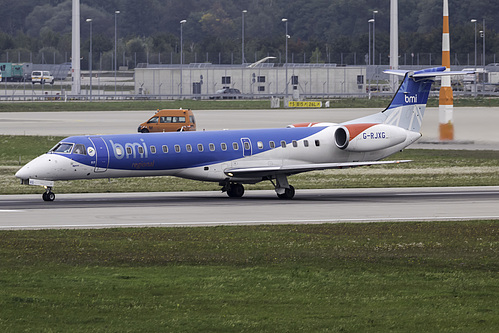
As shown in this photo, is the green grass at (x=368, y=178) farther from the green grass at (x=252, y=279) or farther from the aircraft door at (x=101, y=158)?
the green grass at (x=252, y=279)

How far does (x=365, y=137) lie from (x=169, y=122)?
33528 millimetres

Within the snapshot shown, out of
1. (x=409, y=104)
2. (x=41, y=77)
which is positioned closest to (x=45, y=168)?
(x=409, y=104)

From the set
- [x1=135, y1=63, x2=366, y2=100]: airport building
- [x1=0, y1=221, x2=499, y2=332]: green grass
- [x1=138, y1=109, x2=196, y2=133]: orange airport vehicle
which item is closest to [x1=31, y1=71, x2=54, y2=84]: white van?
[x1=135, y1=63, x2=366, y2=100]: airport building

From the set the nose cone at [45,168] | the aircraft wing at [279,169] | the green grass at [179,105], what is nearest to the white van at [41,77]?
the green grass at [179,105]

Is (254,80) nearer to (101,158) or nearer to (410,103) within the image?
(410,103)

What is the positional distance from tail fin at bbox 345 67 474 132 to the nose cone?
13588 millimetres

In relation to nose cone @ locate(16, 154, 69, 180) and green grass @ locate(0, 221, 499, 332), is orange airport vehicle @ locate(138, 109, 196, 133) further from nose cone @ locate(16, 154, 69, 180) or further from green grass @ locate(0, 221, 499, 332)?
green grass @ locate(0, 221, 499, 332)

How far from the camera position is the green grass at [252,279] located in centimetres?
1527

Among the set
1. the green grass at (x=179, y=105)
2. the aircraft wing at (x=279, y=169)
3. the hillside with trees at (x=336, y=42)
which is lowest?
the aircraft wing at (x=279, y=169)

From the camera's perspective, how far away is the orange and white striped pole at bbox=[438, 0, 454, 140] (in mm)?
51938

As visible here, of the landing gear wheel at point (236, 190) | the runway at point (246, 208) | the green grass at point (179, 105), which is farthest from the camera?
Result: the green grass at point (179, 105)

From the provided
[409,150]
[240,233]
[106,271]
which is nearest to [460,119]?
[409,150]

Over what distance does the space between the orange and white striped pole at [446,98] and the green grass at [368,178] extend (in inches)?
91.5

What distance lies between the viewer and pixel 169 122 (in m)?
68.7
